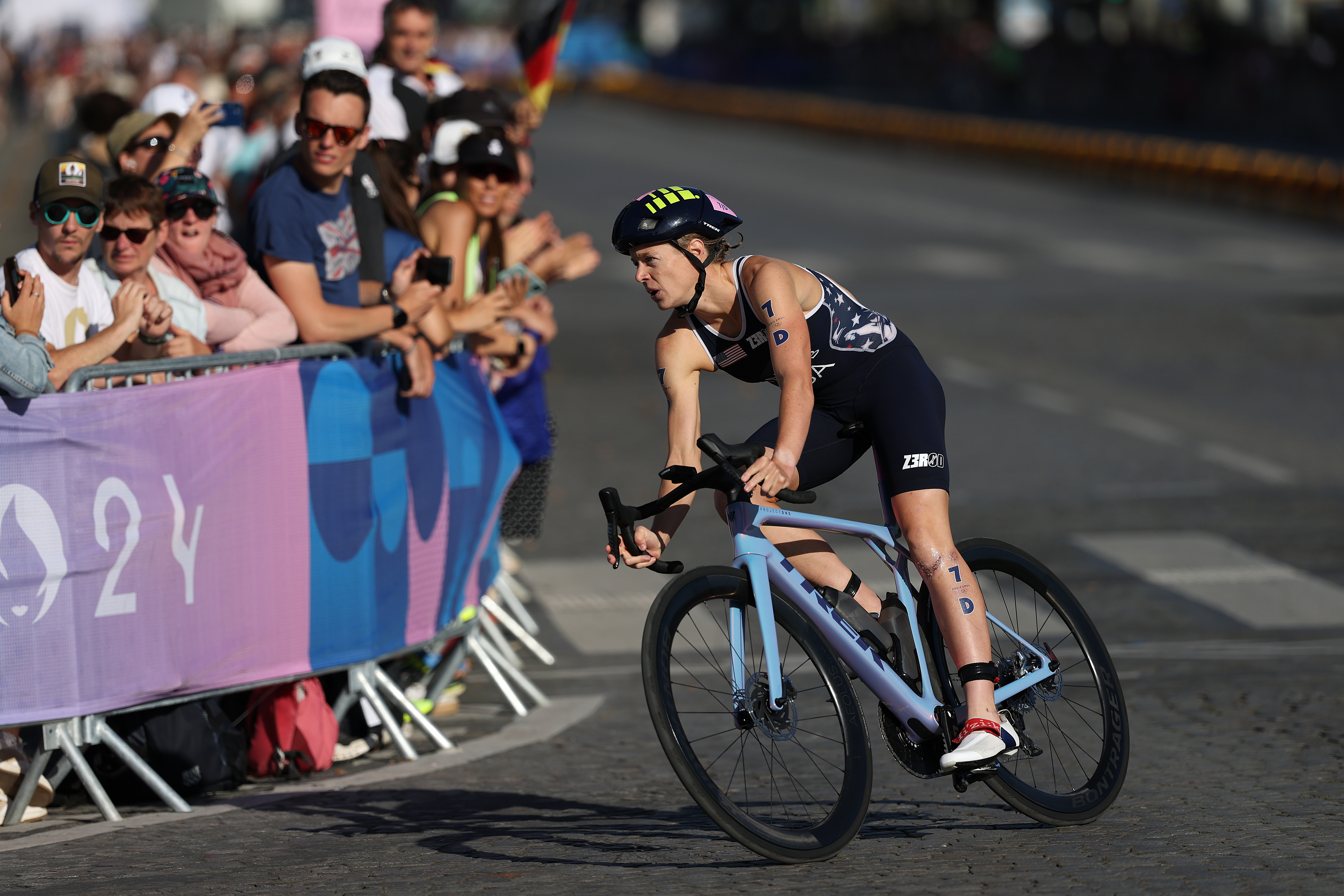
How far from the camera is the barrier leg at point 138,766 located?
22.1 feet

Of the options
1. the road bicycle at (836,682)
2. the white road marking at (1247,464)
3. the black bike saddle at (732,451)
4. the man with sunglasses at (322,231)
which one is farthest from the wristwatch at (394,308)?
the white road marking at (1247,464)

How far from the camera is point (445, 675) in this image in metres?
8.34

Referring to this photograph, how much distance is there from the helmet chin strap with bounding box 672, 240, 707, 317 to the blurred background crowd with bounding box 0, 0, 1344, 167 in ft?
20.2

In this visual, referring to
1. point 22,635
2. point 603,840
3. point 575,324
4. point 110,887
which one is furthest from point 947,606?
point 575,324

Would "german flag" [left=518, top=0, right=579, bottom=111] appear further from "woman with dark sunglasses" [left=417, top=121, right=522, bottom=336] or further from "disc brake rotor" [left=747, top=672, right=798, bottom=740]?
"disc brake rotor" [left=747, top=672, right=798, bottom=740]

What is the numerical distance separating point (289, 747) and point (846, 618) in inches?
98.7

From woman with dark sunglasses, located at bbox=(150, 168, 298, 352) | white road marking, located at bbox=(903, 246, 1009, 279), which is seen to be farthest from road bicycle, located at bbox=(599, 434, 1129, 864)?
white road marking, located at bbox=(903, 246, 1009, 279)

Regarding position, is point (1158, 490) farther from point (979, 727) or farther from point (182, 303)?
point (979, 727)

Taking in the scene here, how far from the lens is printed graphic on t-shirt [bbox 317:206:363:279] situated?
8141 millimetres

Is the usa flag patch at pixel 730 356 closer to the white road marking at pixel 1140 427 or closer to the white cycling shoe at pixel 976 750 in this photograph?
the white cycling shoe at pixel 976 750

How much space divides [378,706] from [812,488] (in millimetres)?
2216

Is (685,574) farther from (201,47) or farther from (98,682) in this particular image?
(201,47)

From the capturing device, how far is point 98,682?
6695mm

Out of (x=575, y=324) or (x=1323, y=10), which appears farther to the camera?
(x=1323, y=10)
